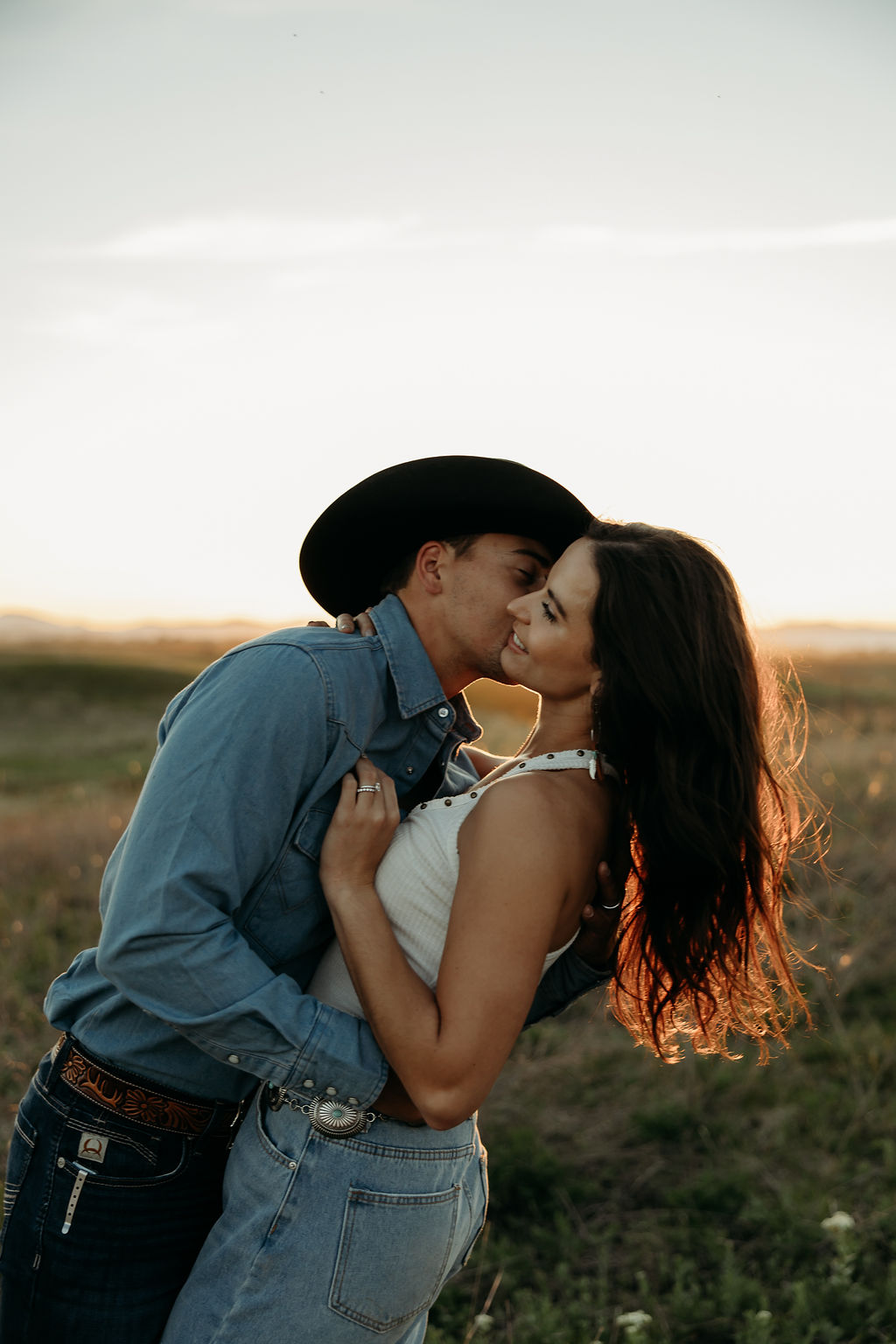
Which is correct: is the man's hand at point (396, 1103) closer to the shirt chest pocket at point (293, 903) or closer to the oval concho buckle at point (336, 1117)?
the oval concho buckle at point (336, 1117)

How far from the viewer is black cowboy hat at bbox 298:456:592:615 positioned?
2848 millimetres

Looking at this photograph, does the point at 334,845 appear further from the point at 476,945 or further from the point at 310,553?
the point at 310,553

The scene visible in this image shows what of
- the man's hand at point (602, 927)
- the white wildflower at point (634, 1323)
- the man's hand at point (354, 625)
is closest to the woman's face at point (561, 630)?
the man's hand at point (354, 625)

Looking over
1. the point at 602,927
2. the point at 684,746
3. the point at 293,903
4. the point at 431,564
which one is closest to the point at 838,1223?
the point at 602,927

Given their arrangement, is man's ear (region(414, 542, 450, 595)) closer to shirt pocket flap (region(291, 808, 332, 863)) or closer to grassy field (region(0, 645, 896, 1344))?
shirt pocket flap (region(291, 808, 332, 863))

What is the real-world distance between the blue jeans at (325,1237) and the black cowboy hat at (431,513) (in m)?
1.61

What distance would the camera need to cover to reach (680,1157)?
16.3ft

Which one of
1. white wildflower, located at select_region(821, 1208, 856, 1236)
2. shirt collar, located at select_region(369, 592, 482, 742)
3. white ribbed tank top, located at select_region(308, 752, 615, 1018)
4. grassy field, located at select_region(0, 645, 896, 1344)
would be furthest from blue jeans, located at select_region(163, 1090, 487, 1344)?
white wildflower, located at select_region(821, 1208, 856, 1236)

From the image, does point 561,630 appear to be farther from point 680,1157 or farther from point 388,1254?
point 680,1157

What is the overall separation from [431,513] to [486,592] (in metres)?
0.29

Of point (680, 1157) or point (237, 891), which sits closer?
point (237, 891)

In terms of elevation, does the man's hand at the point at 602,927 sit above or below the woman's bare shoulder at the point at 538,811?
below

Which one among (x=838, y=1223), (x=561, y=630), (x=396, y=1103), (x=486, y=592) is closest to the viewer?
(x=396, y=1103)

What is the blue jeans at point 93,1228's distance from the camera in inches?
89.5
